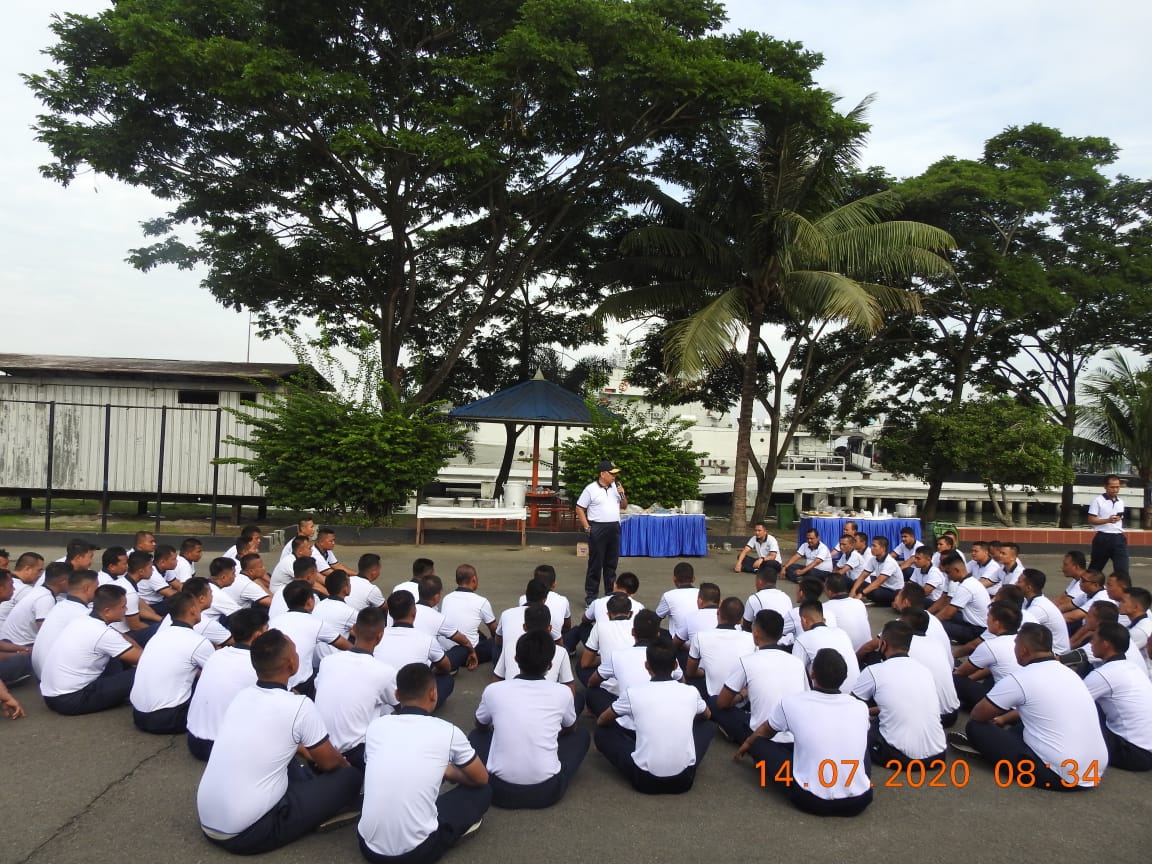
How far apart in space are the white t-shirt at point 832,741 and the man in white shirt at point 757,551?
7.57 metres

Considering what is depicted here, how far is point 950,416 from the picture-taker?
18.0 meters

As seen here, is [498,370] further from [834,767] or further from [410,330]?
[834,767]

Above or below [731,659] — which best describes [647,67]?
above

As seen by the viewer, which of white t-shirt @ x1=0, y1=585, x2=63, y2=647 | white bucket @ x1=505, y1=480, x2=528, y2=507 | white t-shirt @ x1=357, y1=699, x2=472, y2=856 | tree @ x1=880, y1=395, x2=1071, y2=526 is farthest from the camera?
tree @ x1=880, y1=395, x2=1071, y2=526

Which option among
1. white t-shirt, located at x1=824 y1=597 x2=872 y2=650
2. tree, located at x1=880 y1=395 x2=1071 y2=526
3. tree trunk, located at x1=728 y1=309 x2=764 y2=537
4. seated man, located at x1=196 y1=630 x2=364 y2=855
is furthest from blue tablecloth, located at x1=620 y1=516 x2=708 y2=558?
seated man, located at x1=196 y1=630 x2=364 y2=855

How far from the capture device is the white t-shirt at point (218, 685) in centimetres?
457

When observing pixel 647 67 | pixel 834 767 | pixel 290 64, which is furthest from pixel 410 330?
pixel 834 767

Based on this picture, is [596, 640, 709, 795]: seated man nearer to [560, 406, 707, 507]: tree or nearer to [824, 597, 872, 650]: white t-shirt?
[824, 597, 872, 650]: white t-shirt

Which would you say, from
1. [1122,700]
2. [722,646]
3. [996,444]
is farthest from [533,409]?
[1122,700]

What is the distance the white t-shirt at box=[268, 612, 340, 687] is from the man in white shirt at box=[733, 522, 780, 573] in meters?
7.54

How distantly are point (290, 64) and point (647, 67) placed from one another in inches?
253

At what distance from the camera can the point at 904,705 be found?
4766mm

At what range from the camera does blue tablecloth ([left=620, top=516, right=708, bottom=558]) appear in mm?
14289

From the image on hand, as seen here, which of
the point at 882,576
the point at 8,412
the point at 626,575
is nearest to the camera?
the point at 626,575
